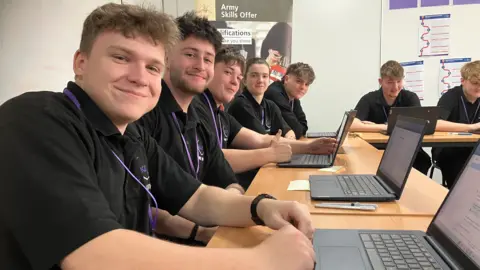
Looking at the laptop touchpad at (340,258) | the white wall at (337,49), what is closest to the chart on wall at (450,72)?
the white wall at (337,49)

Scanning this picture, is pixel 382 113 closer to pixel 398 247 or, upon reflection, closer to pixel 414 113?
pixel 414 113

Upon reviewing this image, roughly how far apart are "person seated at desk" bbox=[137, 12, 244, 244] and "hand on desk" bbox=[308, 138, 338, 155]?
29.7 inches

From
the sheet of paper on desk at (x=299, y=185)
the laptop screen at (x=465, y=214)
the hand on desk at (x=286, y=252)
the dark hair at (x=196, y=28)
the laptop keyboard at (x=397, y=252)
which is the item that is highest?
the dark hair at (x=196, y=28)

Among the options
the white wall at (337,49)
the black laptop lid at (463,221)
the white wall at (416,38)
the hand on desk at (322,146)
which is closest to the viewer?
the black laptop lid at (463,221)

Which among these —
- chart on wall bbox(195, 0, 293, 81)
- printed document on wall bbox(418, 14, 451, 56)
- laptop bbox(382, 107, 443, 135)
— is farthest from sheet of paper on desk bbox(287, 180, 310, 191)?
printed document on wall bbox(418, 14, 451, 56)

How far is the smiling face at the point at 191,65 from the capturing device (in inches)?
68.0

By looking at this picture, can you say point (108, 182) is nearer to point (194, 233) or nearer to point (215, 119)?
point (194, 233)

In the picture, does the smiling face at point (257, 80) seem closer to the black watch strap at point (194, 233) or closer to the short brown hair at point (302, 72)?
the short brown hair at point (302, 72)

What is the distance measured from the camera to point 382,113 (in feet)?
12.4

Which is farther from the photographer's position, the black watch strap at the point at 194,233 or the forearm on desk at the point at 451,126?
the forearm on desk at the point at 451,126

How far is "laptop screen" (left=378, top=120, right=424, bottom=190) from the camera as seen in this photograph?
122 cm

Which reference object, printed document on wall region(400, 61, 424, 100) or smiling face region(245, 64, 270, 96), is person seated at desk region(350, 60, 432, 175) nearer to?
printed document on wall region(400, 61, 424, 100)

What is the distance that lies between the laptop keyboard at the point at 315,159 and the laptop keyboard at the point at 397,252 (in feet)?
3.45

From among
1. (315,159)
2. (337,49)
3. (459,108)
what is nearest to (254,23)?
(337,49)
